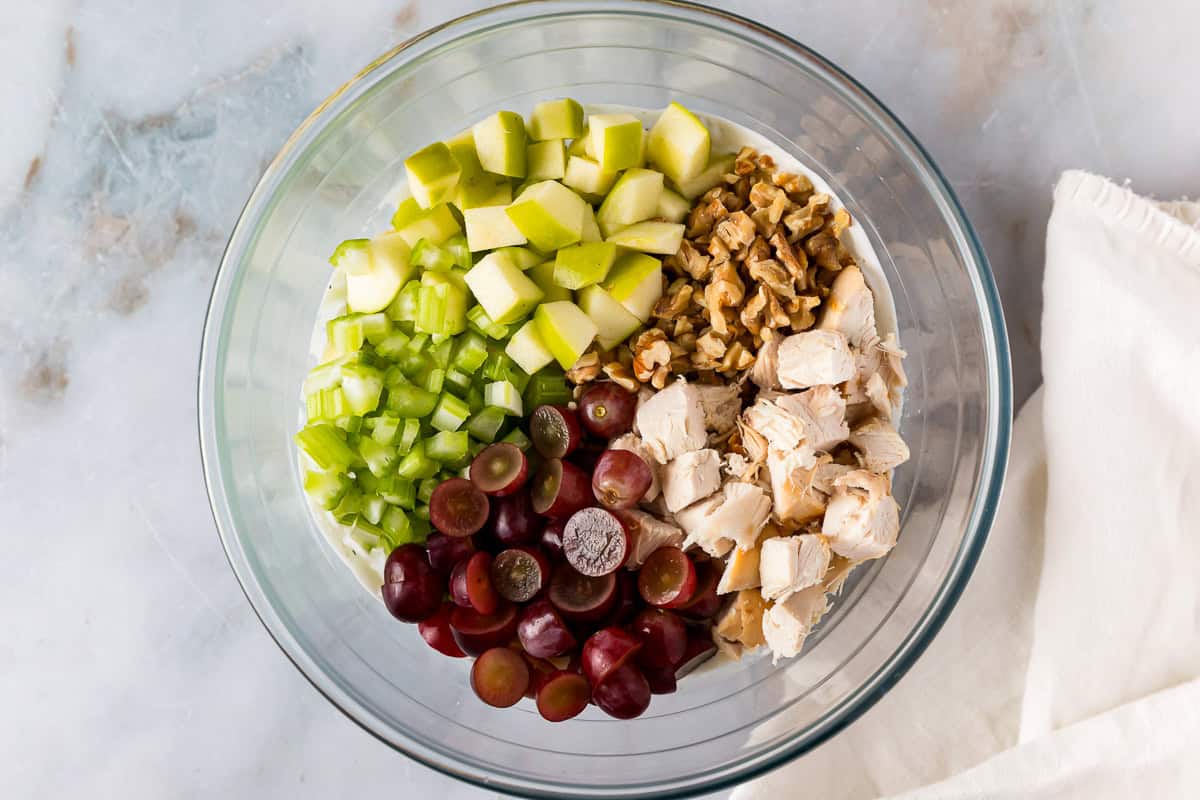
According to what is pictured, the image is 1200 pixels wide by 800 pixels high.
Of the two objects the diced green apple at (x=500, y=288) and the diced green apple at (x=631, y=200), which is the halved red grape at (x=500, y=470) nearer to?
the diced green apple at (x=500, y=288)

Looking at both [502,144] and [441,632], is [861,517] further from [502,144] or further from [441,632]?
[502,144]

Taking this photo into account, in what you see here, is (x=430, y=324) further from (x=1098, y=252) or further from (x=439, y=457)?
(x=1098, y=252)

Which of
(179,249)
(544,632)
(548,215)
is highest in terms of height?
(179,249)

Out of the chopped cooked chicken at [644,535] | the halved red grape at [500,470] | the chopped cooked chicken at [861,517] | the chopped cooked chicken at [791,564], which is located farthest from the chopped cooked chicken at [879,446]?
the halved red grape at [500,470]

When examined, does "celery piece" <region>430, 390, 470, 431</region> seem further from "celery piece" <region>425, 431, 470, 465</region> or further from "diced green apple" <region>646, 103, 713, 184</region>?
"diced green apple" <region>646, 103, 713, 184</region>

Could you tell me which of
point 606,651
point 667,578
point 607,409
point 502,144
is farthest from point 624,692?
point 502,144

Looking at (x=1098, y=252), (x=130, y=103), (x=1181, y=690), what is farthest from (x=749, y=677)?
(x=130, y=103)
